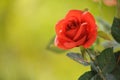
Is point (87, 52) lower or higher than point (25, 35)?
higher

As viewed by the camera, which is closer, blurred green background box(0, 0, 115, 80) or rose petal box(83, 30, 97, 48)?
rose petal box(83, 30, 97, 48)

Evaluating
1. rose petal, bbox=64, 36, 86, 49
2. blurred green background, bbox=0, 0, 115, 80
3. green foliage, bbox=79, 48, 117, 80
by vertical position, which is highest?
rose petal, bbox=64, 36, 86, 49

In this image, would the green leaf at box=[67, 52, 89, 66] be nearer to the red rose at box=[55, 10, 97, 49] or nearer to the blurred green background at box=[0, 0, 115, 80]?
the red rose at box=[55, 10, 97, 49]

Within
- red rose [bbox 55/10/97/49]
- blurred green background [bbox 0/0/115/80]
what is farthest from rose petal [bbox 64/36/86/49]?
blurred green background [bbox 0/0/115/80]

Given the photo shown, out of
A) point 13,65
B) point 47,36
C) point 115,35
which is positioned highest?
point 115,35

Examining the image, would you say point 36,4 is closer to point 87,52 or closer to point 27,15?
point 27,15

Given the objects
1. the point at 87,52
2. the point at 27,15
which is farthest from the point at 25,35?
the point at 87,52
